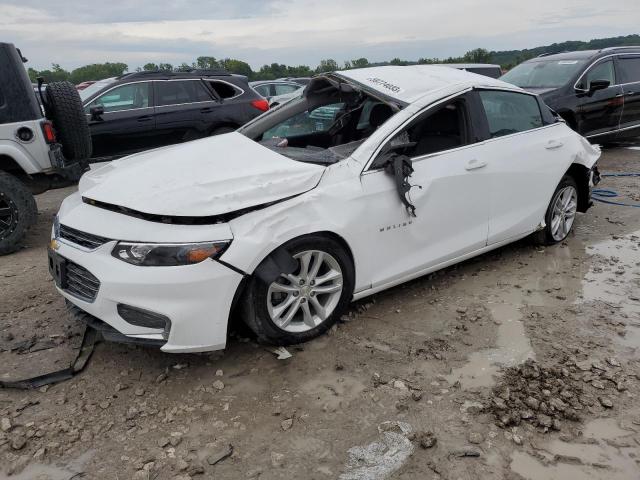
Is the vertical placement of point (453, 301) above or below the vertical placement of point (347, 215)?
below

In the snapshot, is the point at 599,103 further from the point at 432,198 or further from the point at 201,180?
the point at 201,180

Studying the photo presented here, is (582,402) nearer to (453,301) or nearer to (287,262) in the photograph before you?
(453,301)

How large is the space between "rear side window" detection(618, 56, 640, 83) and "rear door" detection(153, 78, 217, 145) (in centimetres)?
690

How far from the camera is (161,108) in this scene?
789 cm

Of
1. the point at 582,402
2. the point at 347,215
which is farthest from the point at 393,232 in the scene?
the point at 582,402

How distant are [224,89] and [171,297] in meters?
6.31

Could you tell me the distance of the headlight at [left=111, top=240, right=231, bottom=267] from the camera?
278 centimetres

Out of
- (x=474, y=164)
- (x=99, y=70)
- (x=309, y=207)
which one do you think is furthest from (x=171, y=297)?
(x=99, y=70)

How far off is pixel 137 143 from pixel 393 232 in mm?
5492

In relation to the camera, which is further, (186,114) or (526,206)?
(186,114)

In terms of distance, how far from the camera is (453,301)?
12.9 feet

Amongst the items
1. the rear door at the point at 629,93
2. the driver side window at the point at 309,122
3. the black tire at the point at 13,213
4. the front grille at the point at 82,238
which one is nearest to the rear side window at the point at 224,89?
the black tire at the point at 13,213

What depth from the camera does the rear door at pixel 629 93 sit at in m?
8.94

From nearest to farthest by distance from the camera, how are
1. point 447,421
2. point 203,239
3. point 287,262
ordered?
point 447,421
point 203,239
point 287,262
